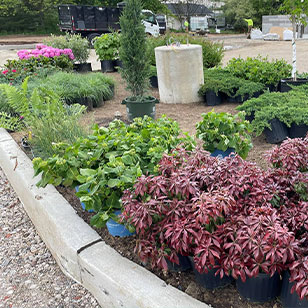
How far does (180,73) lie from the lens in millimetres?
6336

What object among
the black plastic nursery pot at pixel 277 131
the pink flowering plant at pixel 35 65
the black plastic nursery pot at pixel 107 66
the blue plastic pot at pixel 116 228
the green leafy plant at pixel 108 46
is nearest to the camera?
the blue plastic pot at pixel 116 228

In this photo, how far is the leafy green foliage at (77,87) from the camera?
6211 mm

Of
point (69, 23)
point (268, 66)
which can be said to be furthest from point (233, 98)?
point (69, 23)

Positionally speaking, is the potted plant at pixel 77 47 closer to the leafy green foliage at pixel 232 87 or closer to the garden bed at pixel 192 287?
the leafy green foliage at pixel 232 87

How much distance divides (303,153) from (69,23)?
20971 mm

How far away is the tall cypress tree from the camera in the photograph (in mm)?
5395

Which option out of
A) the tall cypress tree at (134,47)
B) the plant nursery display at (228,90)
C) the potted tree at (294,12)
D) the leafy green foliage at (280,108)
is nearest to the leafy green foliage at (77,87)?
the tall cypress tree at (134,47)

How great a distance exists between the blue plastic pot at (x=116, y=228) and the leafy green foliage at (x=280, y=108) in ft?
7.26

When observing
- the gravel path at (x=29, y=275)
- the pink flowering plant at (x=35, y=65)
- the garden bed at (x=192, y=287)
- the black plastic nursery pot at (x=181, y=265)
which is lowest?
the gravel path at (x=29, y=275)

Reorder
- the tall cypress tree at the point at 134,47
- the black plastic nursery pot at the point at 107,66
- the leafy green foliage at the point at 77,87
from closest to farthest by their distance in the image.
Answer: the tall cypress tree at the point at 134,47, the leafy green foliage at the point at 77,87, the black plastic nursery pot at the point at 107,66

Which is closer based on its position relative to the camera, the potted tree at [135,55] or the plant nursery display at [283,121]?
the plant nursery display at [283,121]

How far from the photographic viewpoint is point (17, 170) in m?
3.53

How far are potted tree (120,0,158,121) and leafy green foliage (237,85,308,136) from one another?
5.22 ft

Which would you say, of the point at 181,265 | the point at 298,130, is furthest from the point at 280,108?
the point at 181,265
